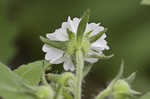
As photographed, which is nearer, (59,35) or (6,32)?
(59,35)

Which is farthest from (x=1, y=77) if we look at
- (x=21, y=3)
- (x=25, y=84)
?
(x=21, y=3)

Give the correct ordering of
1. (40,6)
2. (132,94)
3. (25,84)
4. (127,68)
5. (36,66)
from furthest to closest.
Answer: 1. (40,6)
2. (127,68)
3. (36,66)
4. (132,94)
5. (25,84)

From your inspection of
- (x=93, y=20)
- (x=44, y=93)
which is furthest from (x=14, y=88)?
(x=93, y=20)

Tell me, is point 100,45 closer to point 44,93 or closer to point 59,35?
point 59,35

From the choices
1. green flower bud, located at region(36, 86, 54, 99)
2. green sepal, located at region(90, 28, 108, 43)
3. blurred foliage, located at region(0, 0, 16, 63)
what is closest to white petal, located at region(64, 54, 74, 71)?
green sepal, located at region(90, 28, 108, 43)

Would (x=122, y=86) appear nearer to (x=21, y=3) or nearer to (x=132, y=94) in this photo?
(x=132, y=94)
